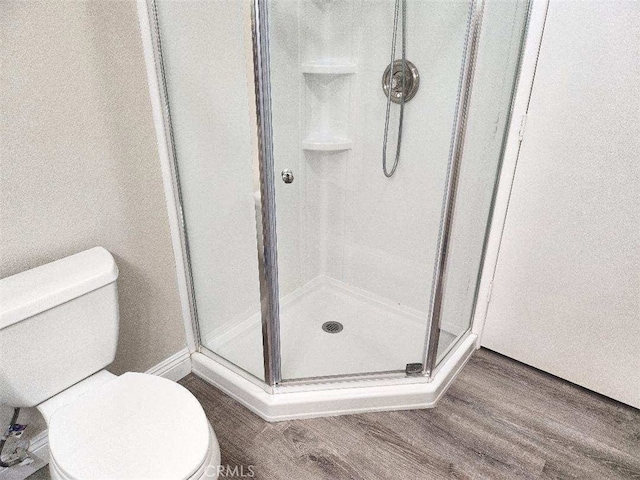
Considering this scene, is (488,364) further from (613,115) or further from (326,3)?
(326,3)

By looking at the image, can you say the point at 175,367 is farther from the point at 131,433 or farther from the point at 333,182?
the point at 333,182

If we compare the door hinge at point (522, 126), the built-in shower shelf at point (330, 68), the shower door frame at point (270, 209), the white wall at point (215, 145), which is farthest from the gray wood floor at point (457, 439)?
the built-in shower shelf at point (330, 68)

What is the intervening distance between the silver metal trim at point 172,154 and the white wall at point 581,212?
1.40 m

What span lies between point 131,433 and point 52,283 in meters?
0.48

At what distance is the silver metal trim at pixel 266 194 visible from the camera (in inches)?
46.0

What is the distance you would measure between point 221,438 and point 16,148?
1195mm

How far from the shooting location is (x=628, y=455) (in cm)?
152

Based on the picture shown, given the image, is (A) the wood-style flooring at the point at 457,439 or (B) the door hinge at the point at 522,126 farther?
(B) the door hinge at the point at 522,126

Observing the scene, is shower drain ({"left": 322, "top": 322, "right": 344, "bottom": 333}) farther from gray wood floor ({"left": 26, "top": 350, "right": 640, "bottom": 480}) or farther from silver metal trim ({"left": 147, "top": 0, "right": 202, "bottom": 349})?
silver metal trim ({"left": 147, "top": 0, "right": 202, "bottom": 349})

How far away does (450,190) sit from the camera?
147 centimetres

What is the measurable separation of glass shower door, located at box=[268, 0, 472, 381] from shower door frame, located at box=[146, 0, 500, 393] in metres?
0.07

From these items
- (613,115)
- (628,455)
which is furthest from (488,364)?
(613,115)

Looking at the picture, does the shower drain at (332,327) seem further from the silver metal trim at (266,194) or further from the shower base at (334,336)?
the silver metal trim at (266,194)

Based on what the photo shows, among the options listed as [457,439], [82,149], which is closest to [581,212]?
[457,439]
